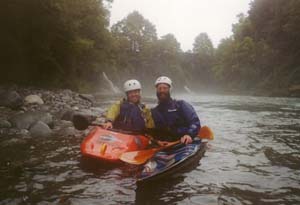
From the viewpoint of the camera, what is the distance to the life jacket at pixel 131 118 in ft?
26.0

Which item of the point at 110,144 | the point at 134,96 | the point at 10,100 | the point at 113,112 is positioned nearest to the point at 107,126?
the point at 113,112

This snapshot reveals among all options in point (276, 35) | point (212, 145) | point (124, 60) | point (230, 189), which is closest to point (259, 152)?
point (212, 145)

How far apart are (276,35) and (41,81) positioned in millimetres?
31529

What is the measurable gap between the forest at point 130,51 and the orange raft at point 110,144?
13.8m

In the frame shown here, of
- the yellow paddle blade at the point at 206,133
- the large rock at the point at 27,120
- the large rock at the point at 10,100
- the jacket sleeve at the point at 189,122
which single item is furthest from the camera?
the large rock at the point at 10,100

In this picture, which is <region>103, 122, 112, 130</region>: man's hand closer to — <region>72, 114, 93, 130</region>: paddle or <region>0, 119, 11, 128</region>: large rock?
<region>72, 114, 93, 130</region>: paddle

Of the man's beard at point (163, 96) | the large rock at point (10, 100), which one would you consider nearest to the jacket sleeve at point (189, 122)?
the man's beard at point (163, 96)

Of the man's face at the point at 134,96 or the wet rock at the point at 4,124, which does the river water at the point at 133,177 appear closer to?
the wet rock at the point at 4,124

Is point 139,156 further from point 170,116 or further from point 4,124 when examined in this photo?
point 4,124

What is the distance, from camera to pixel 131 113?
7922 millimetres

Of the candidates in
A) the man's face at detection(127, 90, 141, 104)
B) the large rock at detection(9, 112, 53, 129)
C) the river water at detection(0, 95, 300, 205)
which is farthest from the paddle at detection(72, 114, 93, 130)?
the large rock at detection(9, 112, 53, 129)

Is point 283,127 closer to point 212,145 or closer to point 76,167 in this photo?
point 212,145

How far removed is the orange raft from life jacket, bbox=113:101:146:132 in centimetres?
55

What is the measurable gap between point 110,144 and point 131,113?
1.15m
